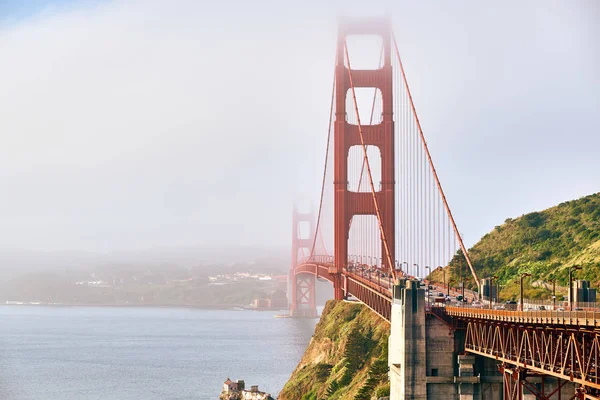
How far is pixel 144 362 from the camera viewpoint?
128m

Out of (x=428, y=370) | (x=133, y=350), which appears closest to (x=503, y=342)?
(x=428, y=370)

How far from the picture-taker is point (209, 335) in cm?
17875

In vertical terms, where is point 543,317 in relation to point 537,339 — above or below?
above

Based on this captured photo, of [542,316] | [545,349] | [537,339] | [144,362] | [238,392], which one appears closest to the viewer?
[542,316]

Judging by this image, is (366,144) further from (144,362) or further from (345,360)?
(144,362)

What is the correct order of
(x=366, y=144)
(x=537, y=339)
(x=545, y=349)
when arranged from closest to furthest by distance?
(x=545, y=349), (x=537, y=339), (x=366, y=144)

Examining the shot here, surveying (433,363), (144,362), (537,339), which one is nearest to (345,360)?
(433,363)

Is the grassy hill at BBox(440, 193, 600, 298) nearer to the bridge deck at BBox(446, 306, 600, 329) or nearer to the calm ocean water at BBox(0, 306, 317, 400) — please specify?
the calm ocean water at BBox(0, 306, 317, 400)

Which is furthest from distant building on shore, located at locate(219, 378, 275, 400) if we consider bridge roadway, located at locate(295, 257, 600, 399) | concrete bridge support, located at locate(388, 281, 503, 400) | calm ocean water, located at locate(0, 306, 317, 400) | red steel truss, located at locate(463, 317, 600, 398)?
red steel truss, located at locate(463, 317, 600, 398)

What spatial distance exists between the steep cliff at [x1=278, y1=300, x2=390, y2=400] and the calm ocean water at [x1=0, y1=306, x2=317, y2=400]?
1085cm

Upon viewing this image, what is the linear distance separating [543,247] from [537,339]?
5615 centimetres

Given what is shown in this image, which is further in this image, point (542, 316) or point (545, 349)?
point (545, 349)

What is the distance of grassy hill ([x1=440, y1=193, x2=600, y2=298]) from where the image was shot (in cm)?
7831

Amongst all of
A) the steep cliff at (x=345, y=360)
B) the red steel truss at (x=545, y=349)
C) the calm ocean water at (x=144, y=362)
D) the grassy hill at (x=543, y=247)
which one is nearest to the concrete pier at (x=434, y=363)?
the red steel truss at (x=545, y=349)
